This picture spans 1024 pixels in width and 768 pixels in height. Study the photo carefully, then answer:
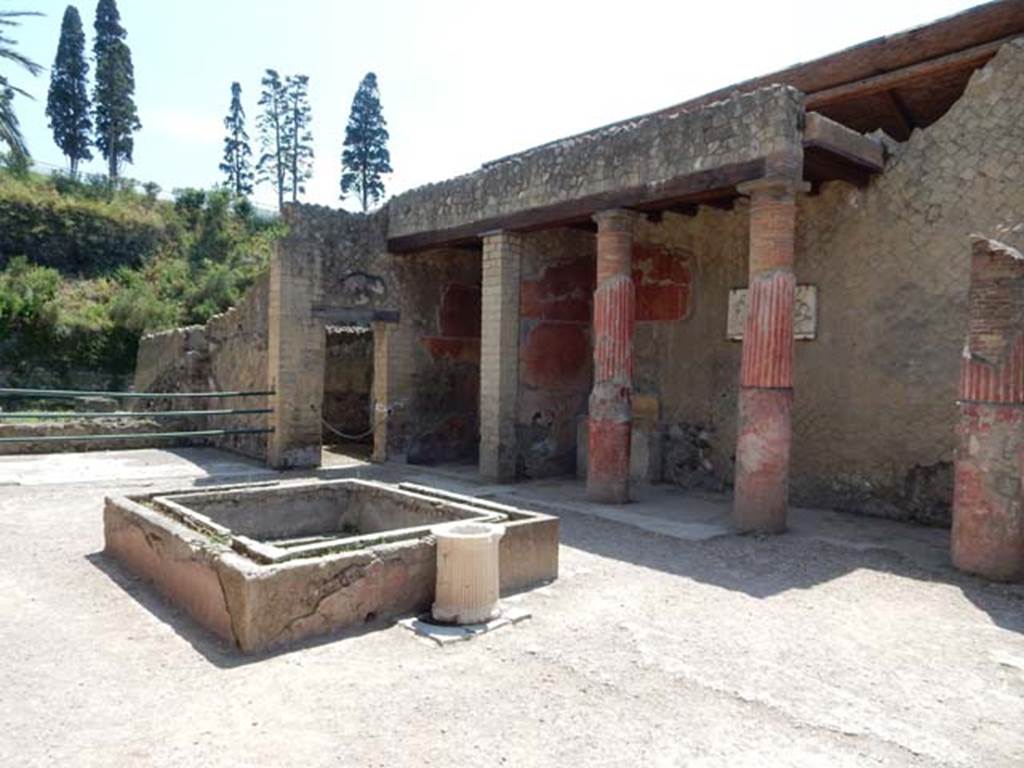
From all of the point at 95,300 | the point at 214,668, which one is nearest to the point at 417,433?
the point at 214,668

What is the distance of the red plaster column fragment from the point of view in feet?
16.4

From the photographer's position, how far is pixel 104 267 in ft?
90.8

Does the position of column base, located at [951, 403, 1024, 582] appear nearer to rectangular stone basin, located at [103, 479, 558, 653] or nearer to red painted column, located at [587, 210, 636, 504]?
rectangular stone basin, located at [103, 479, 558, 653]

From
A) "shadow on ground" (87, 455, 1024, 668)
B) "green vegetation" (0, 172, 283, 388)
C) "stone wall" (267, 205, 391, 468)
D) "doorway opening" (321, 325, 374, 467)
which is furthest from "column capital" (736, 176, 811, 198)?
"green vegetation" (0, 172, 283, 388)

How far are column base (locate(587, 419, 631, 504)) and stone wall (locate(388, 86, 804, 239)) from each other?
229 centimetres

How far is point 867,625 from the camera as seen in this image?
4238 mm

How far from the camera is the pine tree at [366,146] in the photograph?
39.4 metres

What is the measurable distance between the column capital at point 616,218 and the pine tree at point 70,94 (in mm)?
37398

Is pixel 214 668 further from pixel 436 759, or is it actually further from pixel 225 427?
pixel 225 427

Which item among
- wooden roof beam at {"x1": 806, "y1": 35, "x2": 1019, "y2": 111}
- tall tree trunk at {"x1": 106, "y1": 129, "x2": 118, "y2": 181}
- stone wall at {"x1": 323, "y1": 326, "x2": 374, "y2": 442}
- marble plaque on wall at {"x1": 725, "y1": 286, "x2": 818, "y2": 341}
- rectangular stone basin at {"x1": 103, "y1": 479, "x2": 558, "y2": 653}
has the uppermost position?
tall tree trunk at {"x1": 106, "y1": 129, "x2": 118, "y2": 181}

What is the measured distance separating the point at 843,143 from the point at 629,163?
1.94 metres

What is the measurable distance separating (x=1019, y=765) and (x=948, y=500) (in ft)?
14.6

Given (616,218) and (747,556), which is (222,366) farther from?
(747,556)

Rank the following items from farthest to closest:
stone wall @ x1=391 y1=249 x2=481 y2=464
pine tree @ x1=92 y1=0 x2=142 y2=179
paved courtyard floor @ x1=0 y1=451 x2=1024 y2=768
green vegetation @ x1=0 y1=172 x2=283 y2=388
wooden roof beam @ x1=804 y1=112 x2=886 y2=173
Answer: pine tree @ x1=92 y1=0 x2=142 y2=179 < green vegetation @ x1=0 y1=172 x2=283 y2=388 < stone wall @ x1=391 y1=249 x2=481 y2=464 < wooden roof beam @ x1=804 y1=112 x2=886 y2=173 < paved courtyard floor @ x1=0 y1=451 x2=1024 y2=768
